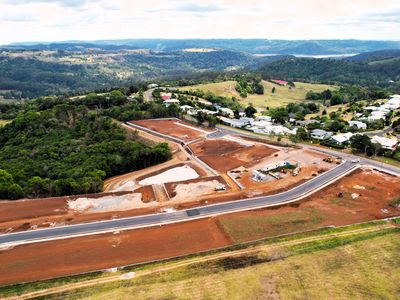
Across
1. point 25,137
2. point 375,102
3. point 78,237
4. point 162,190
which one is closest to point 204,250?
point 78,237

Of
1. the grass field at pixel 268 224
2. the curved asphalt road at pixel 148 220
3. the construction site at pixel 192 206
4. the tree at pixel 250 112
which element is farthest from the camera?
the tree at pixel 250 112

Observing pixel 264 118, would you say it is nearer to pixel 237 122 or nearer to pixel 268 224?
pixel 237 122

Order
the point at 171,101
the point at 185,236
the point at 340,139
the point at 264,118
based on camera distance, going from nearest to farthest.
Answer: the point at 185,236, the point at 340,139, the point at 264,118, the point at 171,101

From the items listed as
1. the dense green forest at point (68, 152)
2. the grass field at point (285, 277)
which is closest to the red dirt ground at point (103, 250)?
the grass field at point (285, 277)

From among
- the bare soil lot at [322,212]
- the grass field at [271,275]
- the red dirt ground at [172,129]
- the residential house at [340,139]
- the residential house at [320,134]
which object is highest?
the grass field at [271,275]

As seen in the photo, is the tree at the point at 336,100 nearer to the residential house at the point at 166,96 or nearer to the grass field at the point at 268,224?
the residential house at the point at 166,96

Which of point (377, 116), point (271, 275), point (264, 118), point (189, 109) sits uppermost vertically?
point (271, 275)

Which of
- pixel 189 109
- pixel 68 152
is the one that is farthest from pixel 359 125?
pixel 68 152
